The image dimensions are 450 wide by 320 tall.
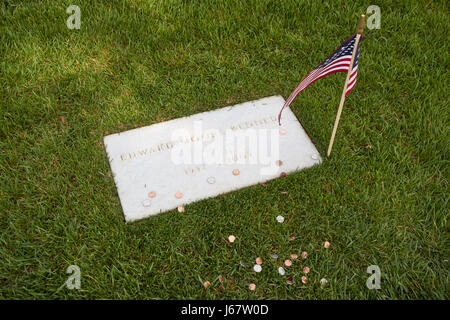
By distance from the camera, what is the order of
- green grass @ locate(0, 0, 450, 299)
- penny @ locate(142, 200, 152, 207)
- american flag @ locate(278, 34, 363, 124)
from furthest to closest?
penny @ locate(142, 200, 152, 207)
green grass @ locate(0, 0, 450, 299)
american flag @ locate(278, 34, 363, 124)

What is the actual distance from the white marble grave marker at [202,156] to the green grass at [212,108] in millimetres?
101

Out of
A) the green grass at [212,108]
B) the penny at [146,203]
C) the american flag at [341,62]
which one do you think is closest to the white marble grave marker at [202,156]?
the penny at [146,203]

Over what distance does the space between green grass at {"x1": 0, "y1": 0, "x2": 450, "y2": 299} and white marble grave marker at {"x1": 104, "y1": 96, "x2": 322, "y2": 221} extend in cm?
10

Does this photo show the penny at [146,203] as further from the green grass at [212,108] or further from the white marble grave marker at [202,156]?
the green grass at [212,108]

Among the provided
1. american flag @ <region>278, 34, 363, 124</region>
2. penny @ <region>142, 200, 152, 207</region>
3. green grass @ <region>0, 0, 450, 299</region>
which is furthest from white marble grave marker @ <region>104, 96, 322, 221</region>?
american flag @ <region>278, 34, 363, 124</region>

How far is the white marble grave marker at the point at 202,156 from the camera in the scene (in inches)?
98.8

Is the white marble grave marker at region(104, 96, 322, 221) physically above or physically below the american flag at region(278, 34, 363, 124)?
below

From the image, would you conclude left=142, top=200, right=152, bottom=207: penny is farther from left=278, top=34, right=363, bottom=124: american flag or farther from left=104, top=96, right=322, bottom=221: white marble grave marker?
left=278, top=34, right=363, bottom=124: american flag

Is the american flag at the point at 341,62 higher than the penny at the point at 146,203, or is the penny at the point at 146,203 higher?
the american flag at the point at 341,62

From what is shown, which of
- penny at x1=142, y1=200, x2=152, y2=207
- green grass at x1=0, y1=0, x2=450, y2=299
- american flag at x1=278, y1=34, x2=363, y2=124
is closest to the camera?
american flag at x1=278, y1=34, x2=363, y2=124

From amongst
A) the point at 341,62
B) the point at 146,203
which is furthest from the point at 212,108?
the point at 341,62

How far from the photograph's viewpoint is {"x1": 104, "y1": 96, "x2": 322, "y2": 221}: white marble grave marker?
98.8 inches

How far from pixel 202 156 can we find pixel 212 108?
60 centimetres
